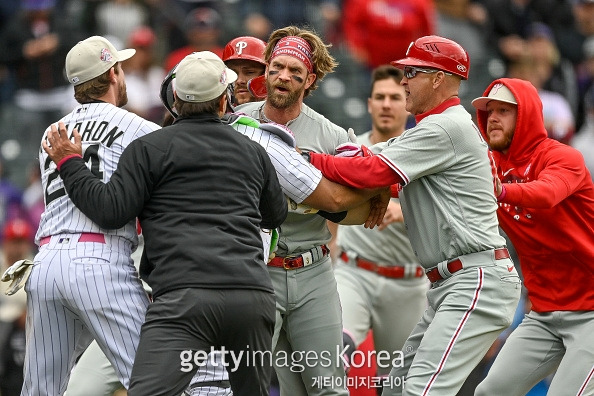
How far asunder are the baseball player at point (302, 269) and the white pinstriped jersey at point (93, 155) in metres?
1.20

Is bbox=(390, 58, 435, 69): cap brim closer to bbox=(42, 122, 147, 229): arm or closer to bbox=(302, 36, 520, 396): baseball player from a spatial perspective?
bbox=(302, 36, 520, 396): baseball player

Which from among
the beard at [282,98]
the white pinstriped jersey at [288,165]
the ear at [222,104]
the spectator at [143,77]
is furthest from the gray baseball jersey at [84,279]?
the spectator at [143,77]

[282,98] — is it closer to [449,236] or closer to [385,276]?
Result: [449,236]

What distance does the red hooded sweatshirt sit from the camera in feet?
23.0

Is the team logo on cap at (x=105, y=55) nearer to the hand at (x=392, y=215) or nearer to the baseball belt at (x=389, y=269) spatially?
the hand at (x=392, y=215)

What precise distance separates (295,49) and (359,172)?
109 cm

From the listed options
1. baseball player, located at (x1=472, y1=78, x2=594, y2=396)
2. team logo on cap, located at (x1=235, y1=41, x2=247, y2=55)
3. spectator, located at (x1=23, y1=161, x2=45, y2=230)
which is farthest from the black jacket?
spectator, located at (x1=23, y1=161, x2=45, y2=230)

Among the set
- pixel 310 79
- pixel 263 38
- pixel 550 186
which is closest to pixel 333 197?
pixel 310 79

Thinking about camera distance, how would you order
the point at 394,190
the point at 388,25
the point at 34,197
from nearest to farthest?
the point at 394,190 < the point at 34,197 < the point at 388,25

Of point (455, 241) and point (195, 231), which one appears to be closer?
point (195, 231)

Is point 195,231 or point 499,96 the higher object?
point 499,96

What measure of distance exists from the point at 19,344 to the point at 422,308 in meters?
3.96

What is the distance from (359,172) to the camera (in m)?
6.49

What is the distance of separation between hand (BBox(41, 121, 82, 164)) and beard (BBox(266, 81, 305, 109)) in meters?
1.49
